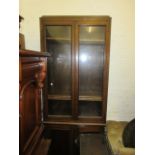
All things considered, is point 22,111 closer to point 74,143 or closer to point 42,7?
point 74,143

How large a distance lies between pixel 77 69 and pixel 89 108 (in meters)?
0.57

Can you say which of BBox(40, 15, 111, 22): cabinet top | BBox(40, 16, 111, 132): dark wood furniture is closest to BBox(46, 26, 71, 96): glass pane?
BBox(40, 16, 111, 132): dark wood furniture

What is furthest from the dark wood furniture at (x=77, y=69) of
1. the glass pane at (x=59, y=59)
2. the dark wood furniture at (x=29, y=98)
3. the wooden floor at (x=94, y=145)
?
the dark wood furniture at (x=29, y=98)

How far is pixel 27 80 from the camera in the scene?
1200mm

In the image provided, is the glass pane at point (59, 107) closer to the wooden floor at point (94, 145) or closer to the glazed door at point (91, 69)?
the glazed door at point (91, 69)

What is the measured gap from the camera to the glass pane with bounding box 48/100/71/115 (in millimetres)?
2586

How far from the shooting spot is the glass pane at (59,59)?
8.09 ft

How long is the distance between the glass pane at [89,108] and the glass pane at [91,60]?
131mm

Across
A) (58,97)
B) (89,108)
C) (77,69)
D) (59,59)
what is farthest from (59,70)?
(89,108)

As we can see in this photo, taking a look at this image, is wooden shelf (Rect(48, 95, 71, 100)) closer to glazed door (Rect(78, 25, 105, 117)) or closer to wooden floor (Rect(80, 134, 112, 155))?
glazed door (Rect(78, 25, 105, 117))

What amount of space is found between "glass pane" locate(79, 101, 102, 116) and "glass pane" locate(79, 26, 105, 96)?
0.13 meters
